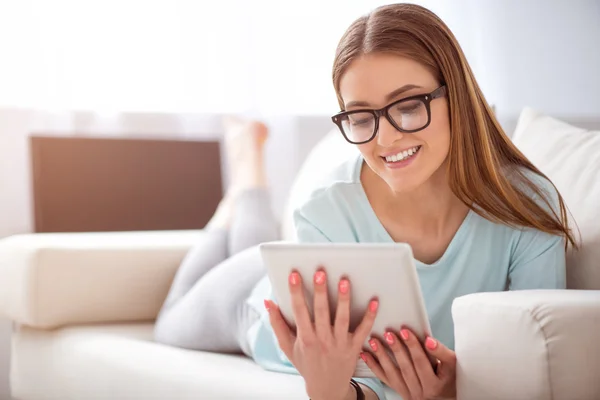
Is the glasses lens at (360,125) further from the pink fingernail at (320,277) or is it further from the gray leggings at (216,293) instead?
the gray leggings at (216,293)

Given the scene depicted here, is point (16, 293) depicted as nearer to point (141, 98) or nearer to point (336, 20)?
point (141, 98)

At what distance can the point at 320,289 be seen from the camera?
3.46 ft

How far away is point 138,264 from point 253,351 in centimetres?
63

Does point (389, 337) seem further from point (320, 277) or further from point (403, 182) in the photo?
point (403, 182)

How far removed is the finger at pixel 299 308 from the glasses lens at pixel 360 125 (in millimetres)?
280

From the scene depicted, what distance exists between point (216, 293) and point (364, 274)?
913 mm

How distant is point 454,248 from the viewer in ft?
4.43

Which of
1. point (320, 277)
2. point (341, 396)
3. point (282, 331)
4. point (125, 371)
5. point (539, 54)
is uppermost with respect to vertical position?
point (539, 54)

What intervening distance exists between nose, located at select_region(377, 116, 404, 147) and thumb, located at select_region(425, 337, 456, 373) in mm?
316

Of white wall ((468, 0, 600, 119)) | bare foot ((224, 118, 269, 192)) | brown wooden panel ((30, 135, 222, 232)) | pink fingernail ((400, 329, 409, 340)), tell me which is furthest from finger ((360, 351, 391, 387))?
brown wooden panel ((30, 135, 222, 232))

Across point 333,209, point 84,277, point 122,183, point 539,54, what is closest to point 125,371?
point 84,277

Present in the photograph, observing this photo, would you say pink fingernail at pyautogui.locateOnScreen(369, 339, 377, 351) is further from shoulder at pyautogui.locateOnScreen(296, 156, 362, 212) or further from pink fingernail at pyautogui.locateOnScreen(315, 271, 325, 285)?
shoulder at pyautogui.locateOnScreen(296, 156, 362, 212)

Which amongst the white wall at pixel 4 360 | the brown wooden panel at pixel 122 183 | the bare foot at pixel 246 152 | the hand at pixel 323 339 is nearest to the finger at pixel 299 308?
the hand at pixel 323 339

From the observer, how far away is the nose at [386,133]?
1192 mm
